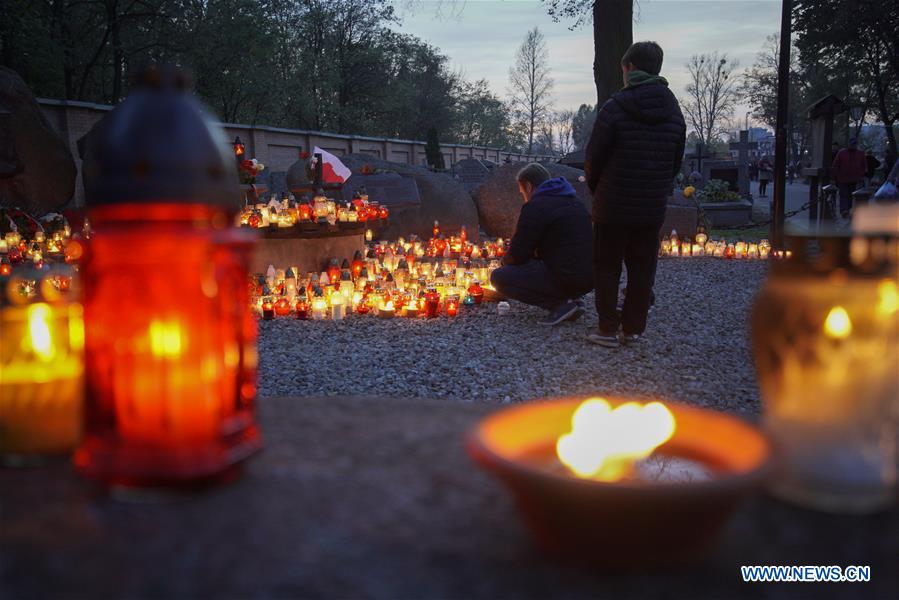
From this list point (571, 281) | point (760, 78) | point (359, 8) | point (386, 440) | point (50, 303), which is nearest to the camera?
point (50, 303)

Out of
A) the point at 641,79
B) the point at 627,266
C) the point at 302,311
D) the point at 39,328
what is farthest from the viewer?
the point at 302,311

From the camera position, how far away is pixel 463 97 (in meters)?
63.2

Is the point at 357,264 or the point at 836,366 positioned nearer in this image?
the point at 836,366

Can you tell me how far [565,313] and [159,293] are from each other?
611 cm

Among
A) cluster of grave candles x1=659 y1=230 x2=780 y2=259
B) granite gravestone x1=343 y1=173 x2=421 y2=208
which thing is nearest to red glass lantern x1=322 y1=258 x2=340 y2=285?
granite gravestone x1=343 y1=173 x2=421 y2=208

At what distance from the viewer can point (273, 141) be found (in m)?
24.3

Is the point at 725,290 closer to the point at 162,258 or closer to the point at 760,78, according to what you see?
the point at 162,258

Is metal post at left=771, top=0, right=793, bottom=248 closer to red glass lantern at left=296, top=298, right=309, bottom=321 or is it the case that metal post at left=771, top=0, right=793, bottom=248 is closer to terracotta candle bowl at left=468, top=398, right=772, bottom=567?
red glass lantern at left=296, top=298, right=309, bottom=321

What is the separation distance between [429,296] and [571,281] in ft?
5.41

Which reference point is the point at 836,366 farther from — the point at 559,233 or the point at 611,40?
the point at 611,40

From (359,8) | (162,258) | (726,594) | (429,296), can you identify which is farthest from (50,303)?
(359,8)

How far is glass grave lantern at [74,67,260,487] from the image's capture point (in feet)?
3.25

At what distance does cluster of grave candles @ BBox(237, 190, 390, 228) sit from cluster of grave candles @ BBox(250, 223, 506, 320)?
576 mm

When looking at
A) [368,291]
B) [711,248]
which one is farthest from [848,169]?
[368,291]
